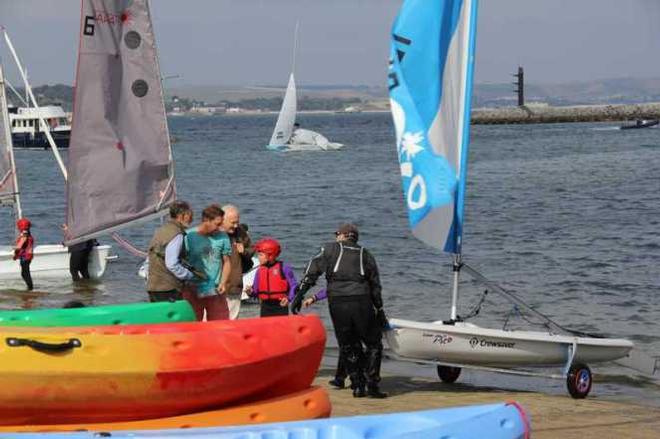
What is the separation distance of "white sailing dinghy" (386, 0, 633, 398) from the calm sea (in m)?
1.17

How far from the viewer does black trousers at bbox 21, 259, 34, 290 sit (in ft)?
76.6

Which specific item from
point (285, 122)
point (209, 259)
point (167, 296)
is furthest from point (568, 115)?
point (167, 296)

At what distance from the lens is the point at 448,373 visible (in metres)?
14.4

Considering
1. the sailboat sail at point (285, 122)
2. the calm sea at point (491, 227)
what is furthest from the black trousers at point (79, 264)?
the sailboat sail at point (285, 122)

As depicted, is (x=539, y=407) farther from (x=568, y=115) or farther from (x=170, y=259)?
(x=568, y=115)

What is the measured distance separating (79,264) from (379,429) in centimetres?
1847

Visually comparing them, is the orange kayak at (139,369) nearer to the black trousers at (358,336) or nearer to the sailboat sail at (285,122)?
the black trousers at (358,336)

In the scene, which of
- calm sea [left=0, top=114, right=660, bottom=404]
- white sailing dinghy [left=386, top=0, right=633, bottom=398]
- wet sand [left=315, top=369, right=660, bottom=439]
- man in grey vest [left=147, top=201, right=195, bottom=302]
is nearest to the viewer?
wet sand [left=315, top=369, right=660, bottom=439]

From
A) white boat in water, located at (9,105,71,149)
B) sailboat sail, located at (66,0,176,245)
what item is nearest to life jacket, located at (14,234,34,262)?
sailboat sail, located at (66,0,176,245)

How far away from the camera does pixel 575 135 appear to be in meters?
116

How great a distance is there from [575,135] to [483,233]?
7956 centimetres

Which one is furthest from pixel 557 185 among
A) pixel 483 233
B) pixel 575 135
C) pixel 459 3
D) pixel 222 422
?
pixel 575 135

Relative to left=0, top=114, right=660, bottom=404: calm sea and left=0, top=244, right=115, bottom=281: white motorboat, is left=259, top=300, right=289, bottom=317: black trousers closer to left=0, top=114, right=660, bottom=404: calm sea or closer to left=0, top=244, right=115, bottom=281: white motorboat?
left=0, top=114, right=660, bottom=404: calm sea

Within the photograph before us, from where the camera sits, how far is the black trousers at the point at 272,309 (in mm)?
13172
